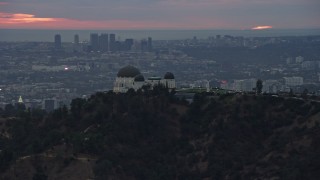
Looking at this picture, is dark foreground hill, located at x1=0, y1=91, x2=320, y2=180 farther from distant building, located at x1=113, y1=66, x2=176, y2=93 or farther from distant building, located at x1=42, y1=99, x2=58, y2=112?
distant building, located at x1=42, y1=99, x2=58, y2=112

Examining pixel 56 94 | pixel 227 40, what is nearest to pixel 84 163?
pixel 56 94

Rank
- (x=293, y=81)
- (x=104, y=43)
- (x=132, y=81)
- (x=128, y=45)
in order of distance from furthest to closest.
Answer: (x=104, y=43) → (x=128, y=45) → (x=293, y=81) → (x=132, y=81)

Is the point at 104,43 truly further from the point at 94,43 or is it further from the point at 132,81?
the point at 132,81

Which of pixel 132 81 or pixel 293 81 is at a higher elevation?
pixel 132 81

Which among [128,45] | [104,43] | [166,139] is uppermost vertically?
[166,139]

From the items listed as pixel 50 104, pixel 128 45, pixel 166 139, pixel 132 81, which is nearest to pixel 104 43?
pixel 128 45

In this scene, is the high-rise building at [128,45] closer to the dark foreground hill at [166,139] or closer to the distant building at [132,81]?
the distant building at [132,81]

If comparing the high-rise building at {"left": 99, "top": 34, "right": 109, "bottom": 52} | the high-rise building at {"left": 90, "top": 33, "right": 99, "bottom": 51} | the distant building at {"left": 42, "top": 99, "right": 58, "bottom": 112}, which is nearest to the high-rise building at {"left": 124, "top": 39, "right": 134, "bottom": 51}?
the high-rise building at {"left": 99, "top": 34, "right": 109, "bottom": 52}

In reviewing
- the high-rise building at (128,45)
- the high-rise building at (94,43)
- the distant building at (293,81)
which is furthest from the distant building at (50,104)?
the high-rise building at (94,43)
